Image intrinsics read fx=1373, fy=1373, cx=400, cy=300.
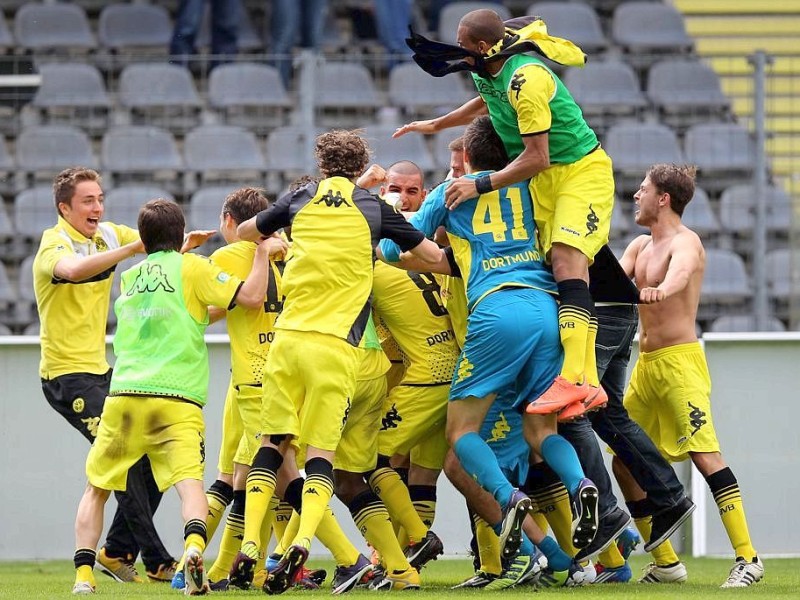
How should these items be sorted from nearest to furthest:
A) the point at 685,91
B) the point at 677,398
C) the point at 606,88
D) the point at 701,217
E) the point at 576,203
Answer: the point at 576,203 → the point at 677,398 → the point at 701,217 → the point at 606,88 → the point at 685,91

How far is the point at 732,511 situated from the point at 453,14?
7.95 meters

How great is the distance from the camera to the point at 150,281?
600 centimetres

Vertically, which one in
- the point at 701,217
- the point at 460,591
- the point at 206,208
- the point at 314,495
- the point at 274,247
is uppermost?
the point at 206,208

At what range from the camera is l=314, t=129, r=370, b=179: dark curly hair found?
5.95 m

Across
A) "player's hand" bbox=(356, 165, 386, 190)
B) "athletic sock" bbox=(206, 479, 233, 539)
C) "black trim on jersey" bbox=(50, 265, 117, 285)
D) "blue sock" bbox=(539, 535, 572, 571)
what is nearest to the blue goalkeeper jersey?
"player's hand" bbox=(356, 165, 386, 190)

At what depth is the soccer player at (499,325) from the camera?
5875 millimetres

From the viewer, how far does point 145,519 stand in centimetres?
720

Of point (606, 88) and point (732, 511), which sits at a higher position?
point (606, 88)

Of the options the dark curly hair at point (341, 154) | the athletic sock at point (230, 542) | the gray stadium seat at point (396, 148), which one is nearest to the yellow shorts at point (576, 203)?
the dark curly hair at point (341, 154)

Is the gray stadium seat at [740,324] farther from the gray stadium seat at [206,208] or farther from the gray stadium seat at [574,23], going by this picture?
the gray stadium seat at [574,23]

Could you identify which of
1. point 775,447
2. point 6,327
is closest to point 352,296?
point 775,447

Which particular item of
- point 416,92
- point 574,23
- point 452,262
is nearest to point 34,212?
point 416,92

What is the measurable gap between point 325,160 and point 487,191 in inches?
28.2

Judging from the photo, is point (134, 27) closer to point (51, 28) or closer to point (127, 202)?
point (51, 28)
